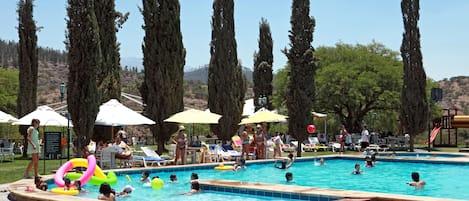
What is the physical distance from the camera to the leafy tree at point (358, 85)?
112 feet

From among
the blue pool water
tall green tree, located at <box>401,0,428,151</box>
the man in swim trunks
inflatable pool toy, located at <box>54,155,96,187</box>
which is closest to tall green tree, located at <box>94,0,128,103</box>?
the man in swim trunks

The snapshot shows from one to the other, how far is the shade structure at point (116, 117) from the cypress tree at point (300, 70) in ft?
25.0

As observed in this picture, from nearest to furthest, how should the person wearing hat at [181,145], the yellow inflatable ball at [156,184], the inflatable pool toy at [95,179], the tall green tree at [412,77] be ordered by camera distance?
the inflatable pool toy at [95,179] → the yellow inflatable ball at [156,184] → the person wearing hat at [181,145] → the tall green tree at [412,77]

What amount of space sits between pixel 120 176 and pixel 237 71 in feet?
52.0

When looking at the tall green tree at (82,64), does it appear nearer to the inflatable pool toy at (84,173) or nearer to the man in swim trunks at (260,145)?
the inflatable pool toy at (84,173)

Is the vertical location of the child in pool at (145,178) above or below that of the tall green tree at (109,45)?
below

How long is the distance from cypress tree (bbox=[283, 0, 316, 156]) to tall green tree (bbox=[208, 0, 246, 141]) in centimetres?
542

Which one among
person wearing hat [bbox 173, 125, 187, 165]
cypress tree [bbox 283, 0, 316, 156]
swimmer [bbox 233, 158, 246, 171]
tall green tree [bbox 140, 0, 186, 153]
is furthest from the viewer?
tall green tree [bbox 140, 0, 186, 153]

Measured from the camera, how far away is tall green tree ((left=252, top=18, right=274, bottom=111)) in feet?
131

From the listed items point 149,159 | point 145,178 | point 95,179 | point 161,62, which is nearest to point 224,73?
point 161,62

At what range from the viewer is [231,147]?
23109 mm

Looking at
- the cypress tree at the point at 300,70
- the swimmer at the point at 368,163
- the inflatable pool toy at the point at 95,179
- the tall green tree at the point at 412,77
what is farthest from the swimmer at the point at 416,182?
the tall green tree at the point at 412,77

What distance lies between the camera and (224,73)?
95.7ft

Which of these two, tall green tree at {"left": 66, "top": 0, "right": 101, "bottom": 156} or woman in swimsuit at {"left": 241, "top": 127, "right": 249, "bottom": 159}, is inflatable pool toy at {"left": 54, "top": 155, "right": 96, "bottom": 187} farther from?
woman in swimsuit at {"left": 241, "top": 127, "right": 249, "bottom": 159}
